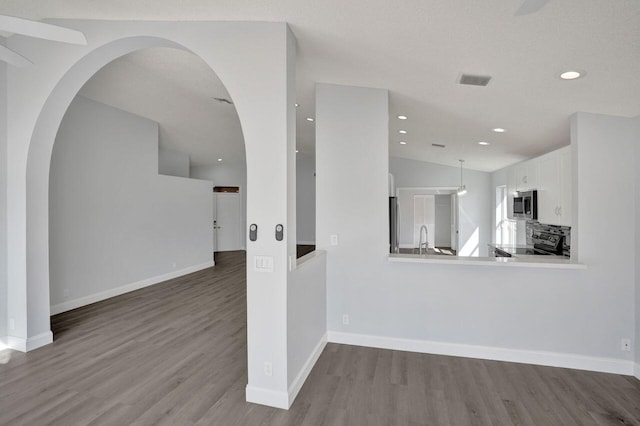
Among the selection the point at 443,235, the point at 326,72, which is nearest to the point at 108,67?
the point at 326,72

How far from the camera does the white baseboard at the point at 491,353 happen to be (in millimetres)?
2947

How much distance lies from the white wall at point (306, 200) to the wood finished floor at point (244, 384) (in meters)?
7.47

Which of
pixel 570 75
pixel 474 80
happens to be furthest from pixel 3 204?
pixel 570 75

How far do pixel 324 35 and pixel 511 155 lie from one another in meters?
4.54

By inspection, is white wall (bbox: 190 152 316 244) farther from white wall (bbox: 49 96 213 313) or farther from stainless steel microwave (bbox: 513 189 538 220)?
stainless steel microwave (bbox: 513 189 538 220)

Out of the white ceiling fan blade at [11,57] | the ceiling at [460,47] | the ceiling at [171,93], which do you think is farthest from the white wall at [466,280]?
the white ceiling fan blade at [11,57]

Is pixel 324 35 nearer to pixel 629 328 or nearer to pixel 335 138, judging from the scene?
pixel 335 138

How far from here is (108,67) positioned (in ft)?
13.6

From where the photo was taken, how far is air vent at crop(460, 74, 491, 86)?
2.70 metres

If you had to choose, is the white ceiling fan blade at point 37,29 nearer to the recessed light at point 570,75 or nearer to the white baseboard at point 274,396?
the white baseboard at point 274,396

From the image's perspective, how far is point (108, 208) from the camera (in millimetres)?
5312

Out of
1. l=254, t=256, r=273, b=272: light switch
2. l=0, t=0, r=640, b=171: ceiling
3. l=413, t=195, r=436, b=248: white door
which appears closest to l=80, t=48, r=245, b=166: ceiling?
l=0, t=0, r=640, b=171: ceiling

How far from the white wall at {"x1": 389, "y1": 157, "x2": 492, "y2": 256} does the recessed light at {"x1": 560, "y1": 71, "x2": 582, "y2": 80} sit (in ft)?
20.8

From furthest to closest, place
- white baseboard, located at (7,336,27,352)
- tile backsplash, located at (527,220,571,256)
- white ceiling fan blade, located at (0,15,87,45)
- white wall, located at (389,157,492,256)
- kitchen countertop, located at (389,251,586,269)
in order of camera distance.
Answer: white wall, located at (389,157,492,256) → tile backsplash, located at (527,220,571,256) → white baseboard, located at (7,336,27,352) → kitchen countertop, located at (389,251,586,269) → white ceiling fan blade, located at (0,15,87,45)
